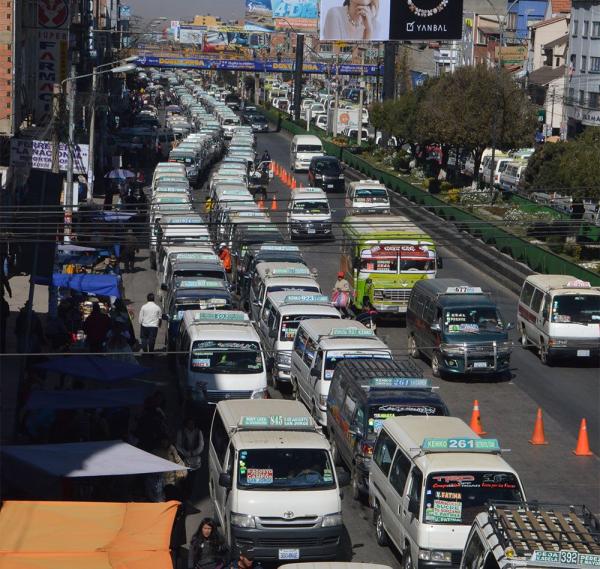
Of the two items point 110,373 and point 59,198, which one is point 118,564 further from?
point 59,198

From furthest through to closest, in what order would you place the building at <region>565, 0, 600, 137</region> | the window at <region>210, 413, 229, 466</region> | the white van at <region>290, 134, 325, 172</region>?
the building at <region>565, 0, 600, 137</region>
the white van at <region>290, 134, 325, 172</region>
the window at <region>210, 413, 229, 466</region>

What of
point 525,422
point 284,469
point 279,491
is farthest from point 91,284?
point 279,491

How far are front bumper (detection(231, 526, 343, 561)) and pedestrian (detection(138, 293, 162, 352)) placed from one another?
485 inches

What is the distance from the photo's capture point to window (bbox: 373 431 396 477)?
661 inches

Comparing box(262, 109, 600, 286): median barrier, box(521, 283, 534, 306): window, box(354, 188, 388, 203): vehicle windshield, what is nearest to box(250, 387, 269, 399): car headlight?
box(262, 109, 600, 286): median barrier

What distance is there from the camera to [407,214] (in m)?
52.9

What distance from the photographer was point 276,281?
96.4 ft

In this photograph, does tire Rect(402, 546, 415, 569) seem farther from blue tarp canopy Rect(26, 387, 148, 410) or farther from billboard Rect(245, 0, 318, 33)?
billboard Rect(245, 0, 318, 33)

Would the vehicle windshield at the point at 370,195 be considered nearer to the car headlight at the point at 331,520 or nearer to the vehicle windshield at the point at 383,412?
the vehicle windshield at the point at 383,412

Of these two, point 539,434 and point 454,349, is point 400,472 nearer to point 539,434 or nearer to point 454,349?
point 539,434

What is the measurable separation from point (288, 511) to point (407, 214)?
37.9 meters

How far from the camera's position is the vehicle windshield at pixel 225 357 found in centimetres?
2289

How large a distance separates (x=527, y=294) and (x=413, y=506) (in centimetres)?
1559

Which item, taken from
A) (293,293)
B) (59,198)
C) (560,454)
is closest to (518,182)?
(59,198)
